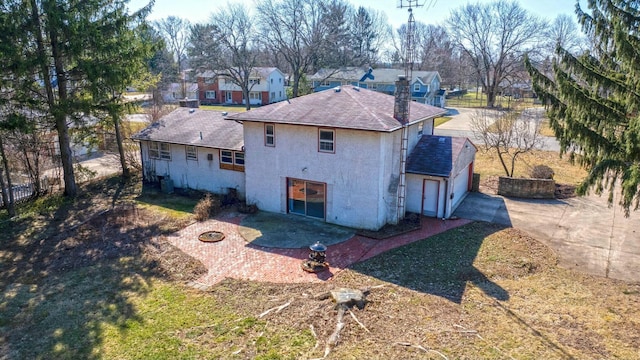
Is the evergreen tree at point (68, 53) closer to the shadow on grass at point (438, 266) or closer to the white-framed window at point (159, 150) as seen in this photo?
the white-framed window at point (159, 150)

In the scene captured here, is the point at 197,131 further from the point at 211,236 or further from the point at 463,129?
the point at 463,129

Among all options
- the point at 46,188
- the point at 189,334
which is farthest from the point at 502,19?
the point at 189,334

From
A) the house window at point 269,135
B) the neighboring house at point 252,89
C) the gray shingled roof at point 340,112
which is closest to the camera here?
the gray shingled roof at point 340,112

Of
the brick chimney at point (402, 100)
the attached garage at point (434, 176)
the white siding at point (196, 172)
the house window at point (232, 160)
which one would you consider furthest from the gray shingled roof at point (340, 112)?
the white siding at point (196, 172)

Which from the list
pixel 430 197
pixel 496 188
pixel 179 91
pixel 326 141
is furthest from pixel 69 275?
pixel 179 91

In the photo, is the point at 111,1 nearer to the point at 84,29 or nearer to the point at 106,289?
the point at 84,29

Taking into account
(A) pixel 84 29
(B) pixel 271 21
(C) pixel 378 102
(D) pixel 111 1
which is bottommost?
(C) pixel 378 102

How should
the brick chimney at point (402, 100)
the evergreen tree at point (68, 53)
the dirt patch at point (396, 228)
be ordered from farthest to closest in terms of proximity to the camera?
the evergreen tree at point (68, 53) < the brick chimney at point (402, 100) < the dirt patch at point (396, 228)
